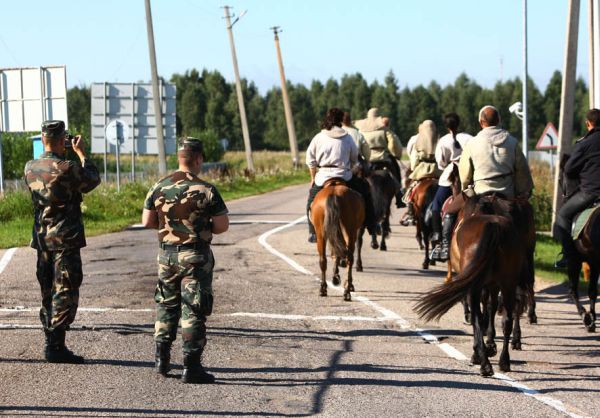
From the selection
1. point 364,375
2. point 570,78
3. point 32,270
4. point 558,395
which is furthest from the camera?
point 570,78

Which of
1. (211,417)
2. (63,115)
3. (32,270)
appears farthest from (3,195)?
(211,417)

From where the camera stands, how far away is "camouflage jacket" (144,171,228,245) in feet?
29.0

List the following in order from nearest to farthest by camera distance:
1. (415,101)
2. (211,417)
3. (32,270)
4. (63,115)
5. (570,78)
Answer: (211,417) → (32,270) → (570,78) → (63,115) → (415,101)

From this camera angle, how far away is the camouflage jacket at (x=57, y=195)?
31.9 ft

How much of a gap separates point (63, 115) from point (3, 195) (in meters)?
4.59

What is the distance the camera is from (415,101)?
15125 cm

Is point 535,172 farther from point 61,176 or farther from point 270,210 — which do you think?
point 61,176

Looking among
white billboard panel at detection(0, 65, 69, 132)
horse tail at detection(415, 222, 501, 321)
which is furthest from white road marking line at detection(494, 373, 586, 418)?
white billboard panel at detection(0, 65, 69, 132)

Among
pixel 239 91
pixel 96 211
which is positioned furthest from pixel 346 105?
pixel 96 211

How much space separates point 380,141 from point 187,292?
12.7m

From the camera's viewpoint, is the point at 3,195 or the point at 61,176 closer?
the point at 61,176

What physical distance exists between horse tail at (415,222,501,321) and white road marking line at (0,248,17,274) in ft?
30.6

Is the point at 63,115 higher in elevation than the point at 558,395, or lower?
higher

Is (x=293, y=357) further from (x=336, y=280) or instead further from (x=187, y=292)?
(x=336, y=280)
